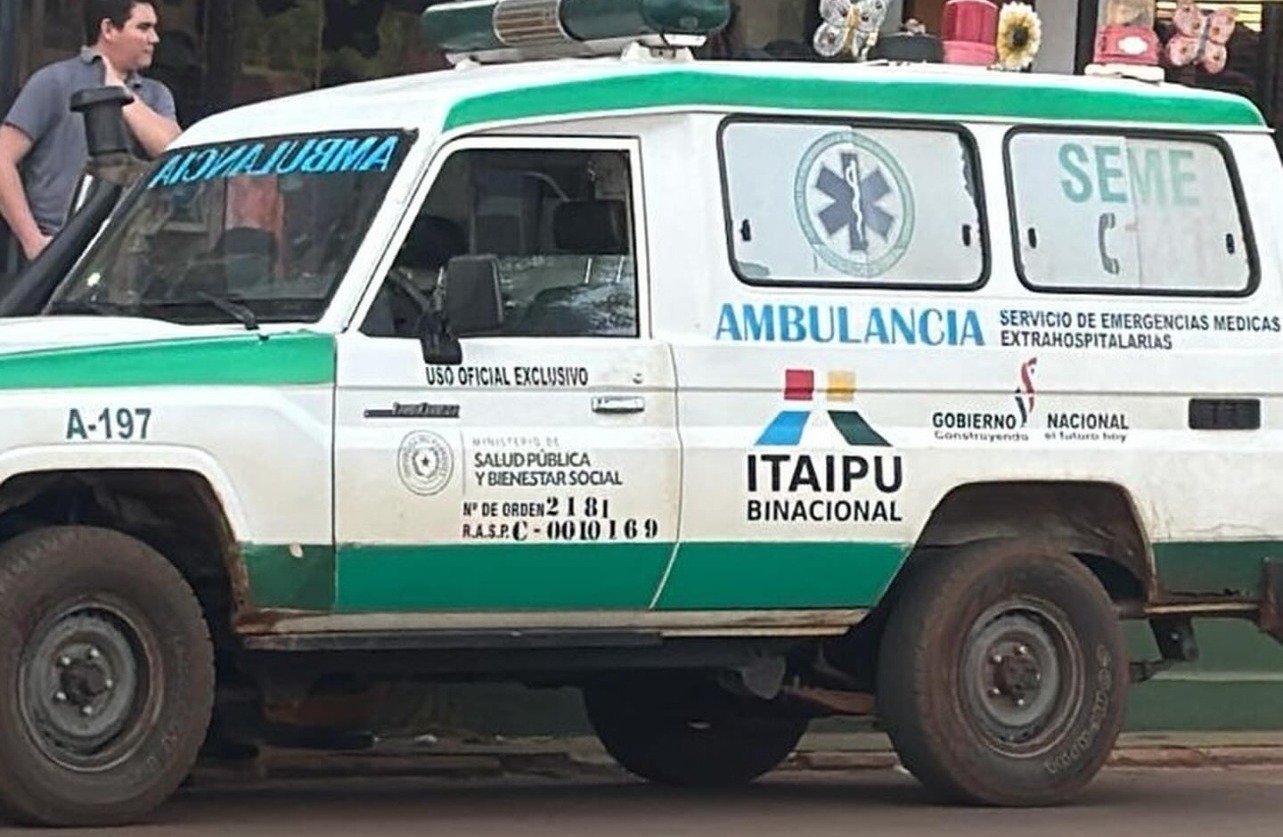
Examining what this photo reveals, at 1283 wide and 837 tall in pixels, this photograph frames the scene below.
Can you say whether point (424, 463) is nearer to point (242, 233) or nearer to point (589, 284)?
point (589, 284)

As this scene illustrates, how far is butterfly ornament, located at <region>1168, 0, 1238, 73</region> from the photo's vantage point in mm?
13781

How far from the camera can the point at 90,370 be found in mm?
8859

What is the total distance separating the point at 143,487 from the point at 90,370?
1.39ft

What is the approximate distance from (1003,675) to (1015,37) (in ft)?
7.17

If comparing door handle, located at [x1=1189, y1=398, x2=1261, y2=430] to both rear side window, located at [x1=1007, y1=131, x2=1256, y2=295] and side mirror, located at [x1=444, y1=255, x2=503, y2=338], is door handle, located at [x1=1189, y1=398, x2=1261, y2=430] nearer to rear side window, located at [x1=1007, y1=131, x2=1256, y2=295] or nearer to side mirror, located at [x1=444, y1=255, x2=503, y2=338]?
rear side window, located at [x1=1007, y1=131, x2=1256, y2=295]

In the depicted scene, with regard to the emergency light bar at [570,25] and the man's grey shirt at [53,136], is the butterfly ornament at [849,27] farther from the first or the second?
the man's grey shirt at [53,136]

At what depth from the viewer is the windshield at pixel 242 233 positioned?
30.8 ft

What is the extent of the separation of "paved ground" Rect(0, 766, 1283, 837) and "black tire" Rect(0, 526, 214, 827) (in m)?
0.15

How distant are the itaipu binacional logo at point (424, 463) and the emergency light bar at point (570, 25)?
1552 mm

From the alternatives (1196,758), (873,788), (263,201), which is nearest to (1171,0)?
(1196,758)

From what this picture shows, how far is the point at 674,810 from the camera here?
10250 millimetres

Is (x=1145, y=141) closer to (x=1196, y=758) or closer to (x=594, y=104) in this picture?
(x=594, y=104)

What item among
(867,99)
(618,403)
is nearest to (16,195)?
(618,403)

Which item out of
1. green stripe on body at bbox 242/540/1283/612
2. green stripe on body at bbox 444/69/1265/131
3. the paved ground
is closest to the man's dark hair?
green stripe on body at bbox 444/69/1265/131
